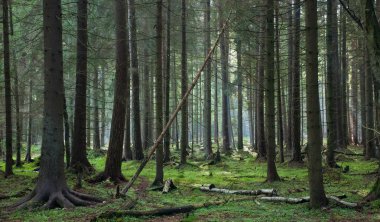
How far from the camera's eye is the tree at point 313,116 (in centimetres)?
827

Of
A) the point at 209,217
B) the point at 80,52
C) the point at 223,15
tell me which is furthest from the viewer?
the point at 223,15

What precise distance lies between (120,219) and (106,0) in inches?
565

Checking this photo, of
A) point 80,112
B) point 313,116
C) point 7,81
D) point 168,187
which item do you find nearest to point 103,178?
point 168,187

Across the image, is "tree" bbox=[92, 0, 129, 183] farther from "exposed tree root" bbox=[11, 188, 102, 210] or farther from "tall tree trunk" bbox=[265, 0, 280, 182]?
"tall tree trunk" bbox=[265, 0, 280, 182]

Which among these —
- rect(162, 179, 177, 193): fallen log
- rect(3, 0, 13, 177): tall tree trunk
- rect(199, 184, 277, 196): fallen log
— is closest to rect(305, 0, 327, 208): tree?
rect(199, 184, 277, 196): fallen log

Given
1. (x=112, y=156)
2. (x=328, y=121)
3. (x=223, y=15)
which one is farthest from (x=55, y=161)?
(x=223, y=15)

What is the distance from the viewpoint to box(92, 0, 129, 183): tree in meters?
13.1

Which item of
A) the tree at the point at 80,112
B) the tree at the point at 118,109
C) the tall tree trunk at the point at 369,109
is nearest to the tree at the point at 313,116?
the tree at the point at 118,109

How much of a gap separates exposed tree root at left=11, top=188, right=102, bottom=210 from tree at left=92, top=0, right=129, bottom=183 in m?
3.81

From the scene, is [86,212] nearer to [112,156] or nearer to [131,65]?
[112,156]

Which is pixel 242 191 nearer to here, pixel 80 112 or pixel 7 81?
pixel 80 112

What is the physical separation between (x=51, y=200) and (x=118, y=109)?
5.08 m

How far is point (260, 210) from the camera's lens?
8727 millimetres

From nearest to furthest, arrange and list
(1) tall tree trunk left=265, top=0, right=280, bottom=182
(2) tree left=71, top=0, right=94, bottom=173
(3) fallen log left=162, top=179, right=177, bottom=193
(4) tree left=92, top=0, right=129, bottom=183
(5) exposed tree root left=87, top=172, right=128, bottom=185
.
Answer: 1. (3) fallen log left=162, top=179, right=177, bottom=193
2. (1) tall tree trunk left=265, top=0, right=280, bottom=182
3. (5) exposed tree root left=87, top=172, right=128, bottom=185
4. (4) tree left=92, top=0, right=129, bottom=183
5. (2) tree left=71, top=0, right=94, bottom=173
